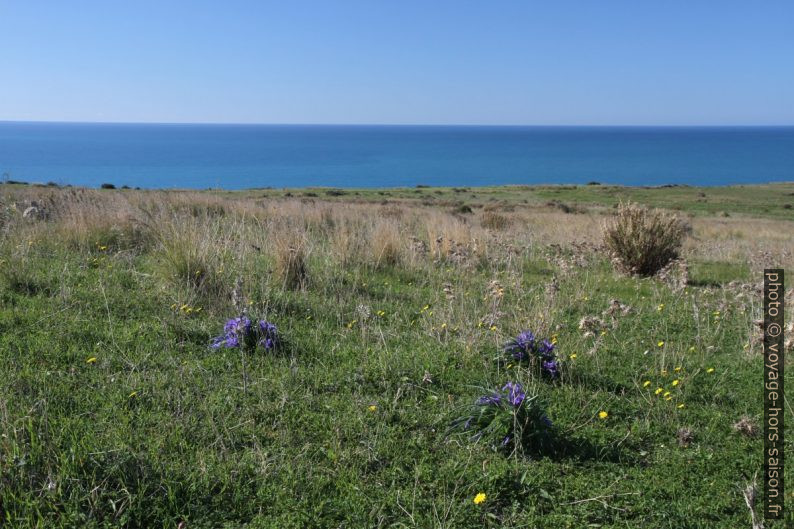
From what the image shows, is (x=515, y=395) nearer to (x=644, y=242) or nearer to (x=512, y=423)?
(x=512, y=423)

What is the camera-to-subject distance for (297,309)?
234 inches

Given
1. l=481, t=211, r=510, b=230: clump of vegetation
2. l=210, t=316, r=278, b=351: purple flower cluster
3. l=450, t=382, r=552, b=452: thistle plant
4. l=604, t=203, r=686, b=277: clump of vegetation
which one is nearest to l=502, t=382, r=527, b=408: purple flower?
l=450, t=382, r=552, b=452: thistle plant

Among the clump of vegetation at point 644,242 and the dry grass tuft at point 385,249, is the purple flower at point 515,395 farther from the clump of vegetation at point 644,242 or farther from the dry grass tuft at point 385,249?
the clump of vegetation at point 644,242

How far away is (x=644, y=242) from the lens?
10008 mm

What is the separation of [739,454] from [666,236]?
7188 mm

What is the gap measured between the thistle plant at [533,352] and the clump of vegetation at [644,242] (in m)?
5.93

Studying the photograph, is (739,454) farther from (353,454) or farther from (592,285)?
(592,285)

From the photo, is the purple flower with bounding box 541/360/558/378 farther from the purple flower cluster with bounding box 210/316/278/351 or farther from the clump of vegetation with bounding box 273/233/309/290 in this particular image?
the clump of vegetation with bounding box 273/233/309/290

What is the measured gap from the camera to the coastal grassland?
9.14 ft

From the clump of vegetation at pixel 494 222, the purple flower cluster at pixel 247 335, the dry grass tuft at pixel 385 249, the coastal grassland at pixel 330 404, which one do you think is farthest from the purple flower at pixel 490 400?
the clump of vegetation at pixel 494 222

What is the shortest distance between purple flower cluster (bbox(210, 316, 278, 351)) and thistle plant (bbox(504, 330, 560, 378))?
186cm

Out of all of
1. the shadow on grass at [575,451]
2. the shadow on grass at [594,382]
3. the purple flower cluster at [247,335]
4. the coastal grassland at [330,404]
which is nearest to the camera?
the coastal grassland at [330,404]

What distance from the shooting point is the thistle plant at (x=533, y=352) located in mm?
4477

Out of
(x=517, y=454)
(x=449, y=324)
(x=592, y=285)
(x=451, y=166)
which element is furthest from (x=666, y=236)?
(x=451, y=166)
